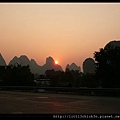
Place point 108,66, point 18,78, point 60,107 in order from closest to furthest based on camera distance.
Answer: point 60,107, point 108,66, point 18,78

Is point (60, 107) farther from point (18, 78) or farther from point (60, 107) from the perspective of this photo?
point (18, 78)

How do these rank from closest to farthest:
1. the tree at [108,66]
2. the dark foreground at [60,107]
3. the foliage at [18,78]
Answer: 1. the dark foreground at [60,107]
2. the tree at [108,66]
3. the foliage at [18,78]

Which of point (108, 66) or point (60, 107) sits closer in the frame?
point (60, 107)

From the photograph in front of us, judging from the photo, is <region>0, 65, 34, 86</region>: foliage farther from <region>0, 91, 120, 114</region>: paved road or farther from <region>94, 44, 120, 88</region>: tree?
<region>0, 91, 120, 114</region>: paved road

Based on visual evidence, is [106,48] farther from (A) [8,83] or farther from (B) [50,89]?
(A) [8,83]

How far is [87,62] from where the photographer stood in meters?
127

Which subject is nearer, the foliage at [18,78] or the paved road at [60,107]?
the paved road at [60,107]

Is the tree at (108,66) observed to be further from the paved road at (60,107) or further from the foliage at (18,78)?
the foliage at (18,78)

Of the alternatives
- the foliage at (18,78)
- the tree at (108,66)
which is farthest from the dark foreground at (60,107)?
the foliage at (18,78)

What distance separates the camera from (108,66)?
113 feet

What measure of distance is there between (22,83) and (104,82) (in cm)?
2819

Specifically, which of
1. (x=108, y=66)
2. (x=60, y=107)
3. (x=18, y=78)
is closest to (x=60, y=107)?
(x=60, y=107)

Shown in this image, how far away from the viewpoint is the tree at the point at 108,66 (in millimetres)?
33906

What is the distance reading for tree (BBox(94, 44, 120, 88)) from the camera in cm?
3391
